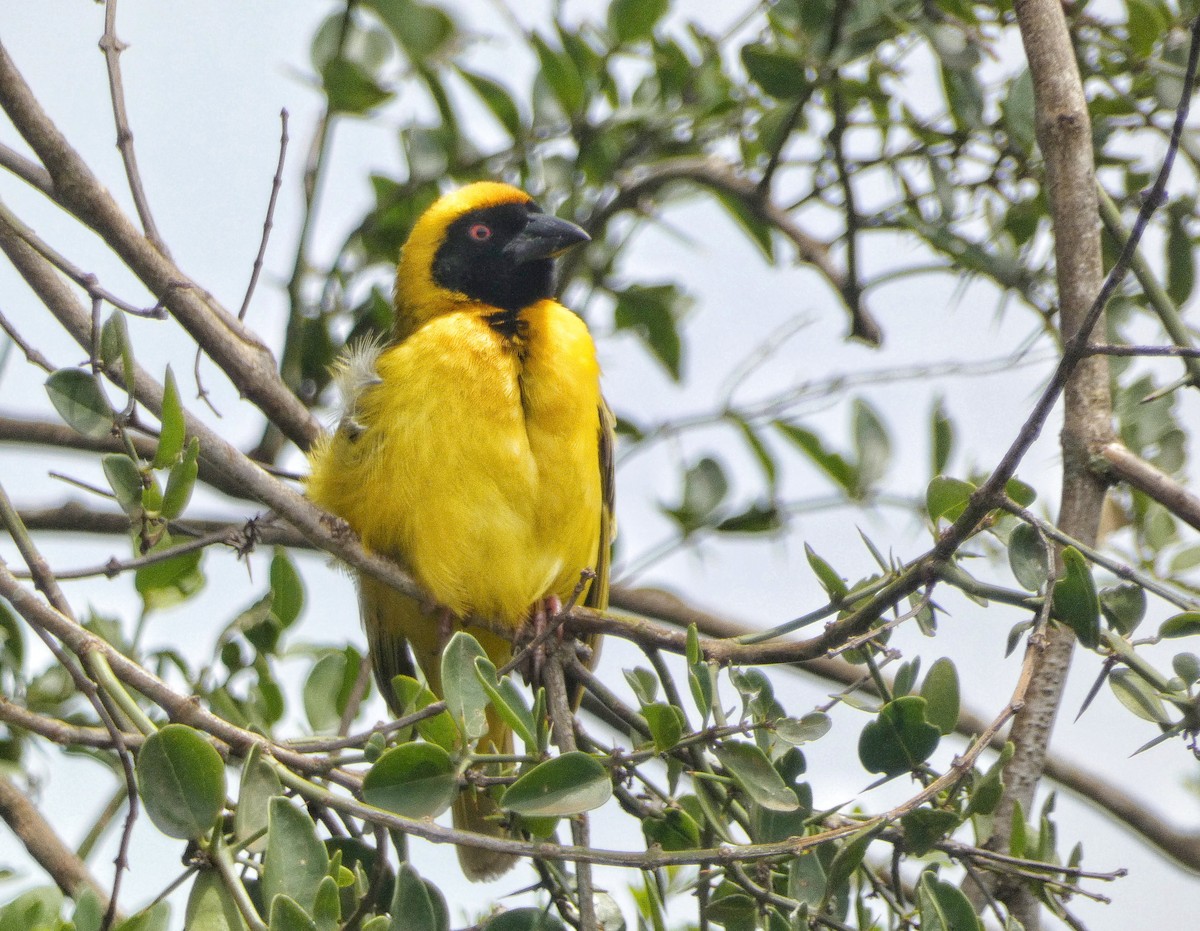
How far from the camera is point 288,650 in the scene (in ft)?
8.89

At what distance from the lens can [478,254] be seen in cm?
363

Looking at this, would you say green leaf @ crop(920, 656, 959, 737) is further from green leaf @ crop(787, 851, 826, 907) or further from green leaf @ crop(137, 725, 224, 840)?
green leaf @ crop(137, 725, 224, 840)

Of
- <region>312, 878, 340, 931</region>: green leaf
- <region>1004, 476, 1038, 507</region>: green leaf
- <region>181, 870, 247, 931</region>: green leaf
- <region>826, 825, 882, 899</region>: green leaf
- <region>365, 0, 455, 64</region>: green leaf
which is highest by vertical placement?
<region>365, 0, 455, 64</region>: green leaf

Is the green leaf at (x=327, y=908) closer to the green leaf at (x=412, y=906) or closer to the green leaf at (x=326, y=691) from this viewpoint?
the green leaf at (x=412, y=906)

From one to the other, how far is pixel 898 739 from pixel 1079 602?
10.7 inches

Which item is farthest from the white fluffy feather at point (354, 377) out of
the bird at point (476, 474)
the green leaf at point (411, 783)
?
the green leaf at point (411, 783)

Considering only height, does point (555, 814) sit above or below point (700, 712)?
below

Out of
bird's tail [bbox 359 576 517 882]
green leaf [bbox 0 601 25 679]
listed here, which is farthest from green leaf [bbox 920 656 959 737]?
green leaf [bbox 0 601 25 679]

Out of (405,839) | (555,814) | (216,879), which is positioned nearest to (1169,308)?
(555,814)

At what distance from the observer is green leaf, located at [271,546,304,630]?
2543mm

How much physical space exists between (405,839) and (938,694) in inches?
29.7

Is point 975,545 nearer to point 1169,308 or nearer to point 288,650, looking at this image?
point 1169,308

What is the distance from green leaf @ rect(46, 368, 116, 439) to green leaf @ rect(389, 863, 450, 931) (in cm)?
76

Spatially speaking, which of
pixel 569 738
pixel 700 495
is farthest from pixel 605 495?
pixel 569 738
